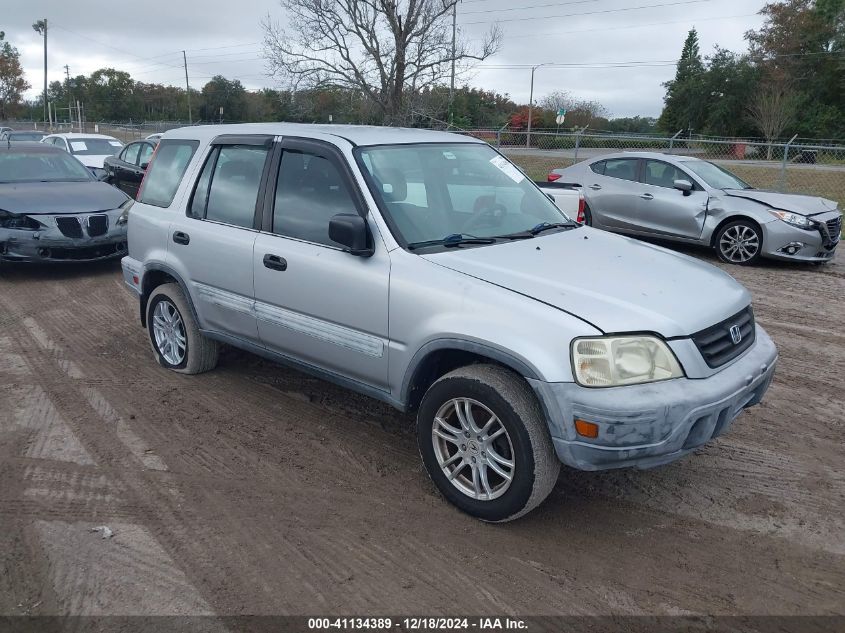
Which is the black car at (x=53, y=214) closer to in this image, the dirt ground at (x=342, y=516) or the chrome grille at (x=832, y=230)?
the dirt ground at (x=342, y=516)

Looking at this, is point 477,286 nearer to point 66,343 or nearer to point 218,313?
point 218,313

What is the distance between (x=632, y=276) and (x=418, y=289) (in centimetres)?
110

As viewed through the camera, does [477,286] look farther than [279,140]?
No

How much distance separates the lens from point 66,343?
6410 mm

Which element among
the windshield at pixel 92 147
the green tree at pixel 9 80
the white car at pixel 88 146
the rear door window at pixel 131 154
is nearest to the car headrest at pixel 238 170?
the rear door window at pixel 131 154

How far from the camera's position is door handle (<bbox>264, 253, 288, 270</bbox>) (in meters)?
4.23

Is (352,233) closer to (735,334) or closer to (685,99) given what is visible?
(735,334)

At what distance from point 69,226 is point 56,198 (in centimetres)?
61

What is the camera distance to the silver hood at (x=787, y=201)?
9594 millimetres

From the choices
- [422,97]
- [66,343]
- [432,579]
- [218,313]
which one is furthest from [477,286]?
[422,97]

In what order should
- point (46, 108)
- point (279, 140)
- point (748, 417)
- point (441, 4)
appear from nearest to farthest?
point (279, 140)
point (748, 417)
point (441, 4)
point (46, 108)

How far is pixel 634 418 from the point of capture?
3.02 m

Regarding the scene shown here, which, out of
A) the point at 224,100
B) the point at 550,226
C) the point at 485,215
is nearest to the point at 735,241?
the point at 550,226

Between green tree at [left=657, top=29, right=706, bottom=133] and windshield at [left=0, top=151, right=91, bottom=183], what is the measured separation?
46.0 meters
